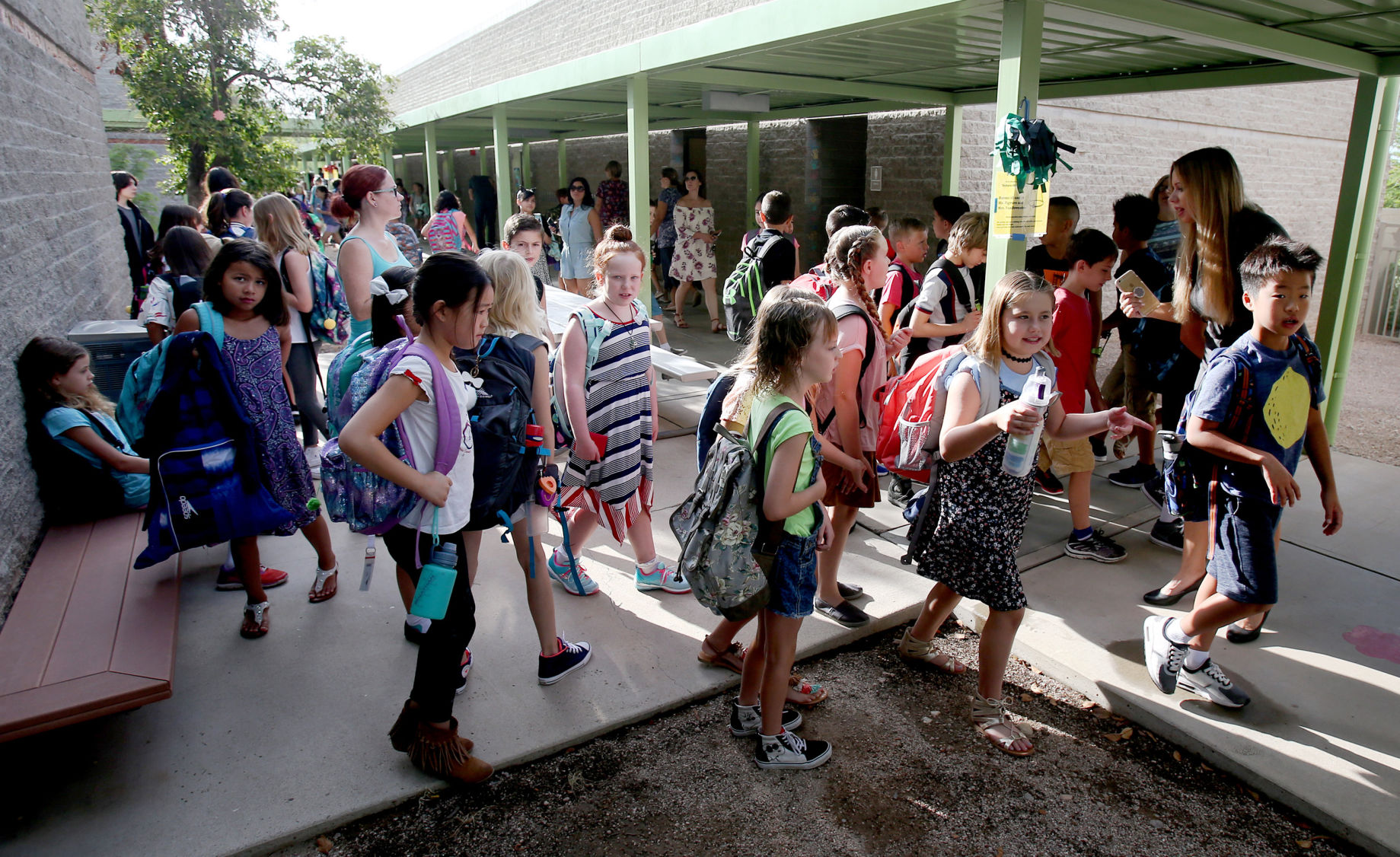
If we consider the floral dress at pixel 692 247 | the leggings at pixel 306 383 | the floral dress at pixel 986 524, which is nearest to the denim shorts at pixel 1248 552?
the floral dress at pixel 986 524

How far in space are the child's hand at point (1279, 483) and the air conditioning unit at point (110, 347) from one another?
5466 mm

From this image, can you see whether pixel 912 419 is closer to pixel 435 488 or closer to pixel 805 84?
pixel 435 488

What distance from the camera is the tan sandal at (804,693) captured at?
294 centimetres

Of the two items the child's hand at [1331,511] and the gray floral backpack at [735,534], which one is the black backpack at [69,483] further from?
the child's hand at [1331,511]

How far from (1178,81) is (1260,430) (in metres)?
4.43

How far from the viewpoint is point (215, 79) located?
1028cm

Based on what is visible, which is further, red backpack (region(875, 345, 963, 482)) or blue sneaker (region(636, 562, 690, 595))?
blue sneaker (region(636, 562, 690, 595))

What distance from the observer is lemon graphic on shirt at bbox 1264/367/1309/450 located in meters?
2.72

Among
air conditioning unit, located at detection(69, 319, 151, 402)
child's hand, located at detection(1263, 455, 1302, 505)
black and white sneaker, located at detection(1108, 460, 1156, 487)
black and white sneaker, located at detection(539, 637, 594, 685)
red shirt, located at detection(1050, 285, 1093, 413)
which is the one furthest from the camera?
black and white sneaker, located at detection(1108, 460, 1156, 487)

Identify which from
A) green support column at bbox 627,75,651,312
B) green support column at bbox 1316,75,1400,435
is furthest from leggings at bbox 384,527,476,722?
green support column at bbox 1316,75,1400,435

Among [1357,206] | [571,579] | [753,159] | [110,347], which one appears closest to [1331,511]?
[571,579]

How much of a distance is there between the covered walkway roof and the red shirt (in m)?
0.46

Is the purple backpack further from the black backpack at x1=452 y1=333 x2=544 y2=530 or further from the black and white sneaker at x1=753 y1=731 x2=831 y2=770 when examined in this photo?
the black and white sneaker at x1=753 y1=731 x2=831 y2=770

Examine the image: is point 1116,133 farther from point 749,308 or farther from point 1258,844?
point 1258,844
